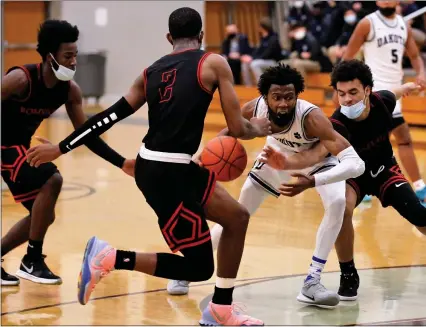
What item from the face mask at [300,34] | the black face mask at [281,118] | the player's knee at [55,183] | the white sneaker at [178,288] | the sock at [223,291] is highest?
the face mask at [300,34]

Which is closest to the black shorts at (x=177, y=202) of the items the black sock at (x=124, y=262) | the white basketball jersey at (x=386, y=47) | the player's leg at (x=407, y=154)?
the black sock at (x=124, y=262)

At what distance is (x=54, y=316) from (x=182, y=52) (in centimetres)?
180

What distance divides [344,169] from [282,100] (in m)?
0.58

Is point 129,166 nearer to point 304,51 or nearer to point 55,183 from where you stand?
point 55,183

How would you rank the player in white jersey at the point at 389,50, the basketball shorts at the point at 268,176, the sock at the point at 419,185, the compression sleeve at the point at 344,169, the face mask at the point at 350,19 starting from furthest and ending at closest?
the face mask at the point at 350,19 → the player in white jersey at the point at 389,50 → the sock at the point at 419,185 → the basketball shorts at the point at 268,176 → the compression sleeve at the point at 344,169

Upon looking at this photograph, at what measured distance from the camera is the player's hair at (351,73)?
6035mm

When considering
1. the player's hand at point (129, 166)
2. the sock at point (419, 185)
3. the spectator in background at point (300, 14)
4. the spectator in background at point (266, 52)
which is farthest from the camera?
the spectator in background at point (300, 14)

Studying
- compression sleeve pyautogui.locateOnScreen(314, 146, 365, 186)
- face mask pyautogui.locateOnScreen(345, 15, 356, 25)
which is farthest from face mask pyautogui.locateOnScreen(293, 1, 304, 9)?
compression sleeve pyautogui.locateOnScreen(314, 146, 365, 186)

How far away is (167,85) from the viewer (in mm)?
5141

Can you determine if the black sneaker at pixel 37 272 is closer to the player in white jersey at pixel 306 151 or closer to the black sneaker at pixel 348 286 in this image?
the player in white jersey at pixel 306 151

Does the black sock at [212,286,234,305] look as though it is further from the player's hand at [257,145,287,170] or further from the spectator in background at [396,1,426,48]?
the spectator in background at [396,1,426,48]

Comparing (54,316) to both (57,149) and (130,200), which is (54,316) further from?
(130,200)

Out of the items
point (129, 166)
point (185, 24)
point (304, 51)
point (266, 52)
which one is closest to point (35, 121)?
point (129, 166)

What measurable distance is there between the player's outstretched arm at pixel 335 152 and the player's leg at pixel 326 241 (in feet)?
1.00
